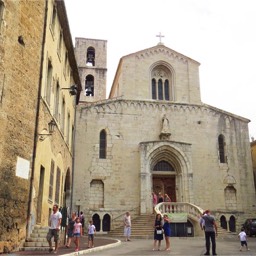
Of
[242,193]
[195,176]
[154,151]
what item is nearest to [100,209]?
[154,151]

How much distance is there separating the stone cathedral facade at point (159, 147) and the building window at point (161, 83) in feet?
0.28

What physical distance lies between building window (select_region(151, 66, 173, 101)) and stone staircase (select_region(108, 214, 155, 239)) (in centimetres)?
1019

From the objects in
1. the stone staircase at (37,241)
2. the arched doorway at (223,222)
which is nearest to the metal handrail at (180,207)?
the arched doorway at (223,222)

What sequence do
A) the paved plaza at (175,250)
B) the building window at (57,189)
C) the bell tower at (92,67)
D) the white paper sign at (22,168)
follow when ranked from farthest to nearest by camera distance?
the bell tower at (92,67) → the building window at (57,189) → the paved plaza at (175,250) → the white paper sign at (22,168)

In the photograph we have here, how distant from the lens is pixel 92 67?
40.9 metres

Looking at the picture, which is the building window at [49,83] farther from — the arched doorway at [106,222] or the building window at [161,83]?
the building window at [161,83]

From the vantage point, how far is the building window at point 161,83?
97.9 feet

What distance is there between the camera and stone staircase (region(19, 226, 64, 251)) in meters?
11.9

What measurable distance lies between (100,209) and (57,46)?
12525 mm

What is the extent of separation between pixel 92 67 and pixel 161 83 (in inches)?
514

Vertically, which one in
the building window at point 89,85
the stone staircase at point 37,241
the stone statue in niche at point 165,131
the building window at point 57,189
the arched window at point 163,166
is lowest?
the stone staircase at point 37,241

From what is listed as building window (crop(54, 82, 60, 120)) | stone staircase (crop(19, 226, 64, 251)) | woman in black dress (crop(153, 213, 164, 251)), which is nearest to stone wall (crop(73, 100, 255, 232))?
building window (crop(54, 82, 60, 120))

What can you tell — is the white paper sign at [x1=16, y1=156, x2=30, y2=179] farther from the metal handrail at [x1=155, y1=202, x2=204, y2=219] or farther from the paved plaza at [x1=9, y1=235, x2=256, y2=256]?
the metal handrail at [x1=155, y1=202, x2=204, y2=219]

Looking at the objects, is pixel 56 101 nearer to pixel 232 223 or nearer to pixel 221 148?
pixel 221 148
